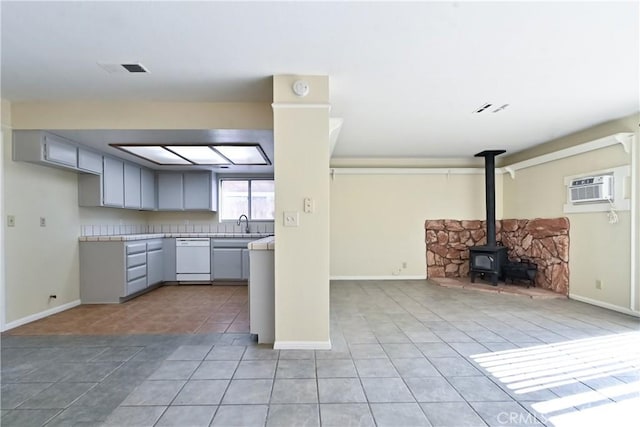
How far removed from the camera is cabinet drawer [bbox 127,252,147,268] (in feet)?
14.8

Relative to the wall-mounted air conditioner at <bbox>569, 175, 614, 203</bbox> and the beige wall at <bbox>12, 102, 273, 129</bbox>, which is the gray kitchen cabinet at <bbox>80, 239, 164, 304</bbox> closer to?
the beige wall at <bbox>12, 102, 273, 129</bbox>

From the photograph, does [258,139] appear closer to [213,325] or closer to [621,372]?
[213,325]

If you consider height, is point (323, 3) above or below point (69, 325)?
above

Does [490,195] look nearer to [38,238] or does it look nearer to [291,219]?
[291,219]

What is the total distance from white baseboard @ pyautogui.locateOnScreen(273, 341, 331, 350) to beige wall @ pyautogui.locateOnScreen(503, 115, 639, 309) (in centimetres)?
362

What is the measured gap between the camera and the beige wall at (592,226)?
12.3ft

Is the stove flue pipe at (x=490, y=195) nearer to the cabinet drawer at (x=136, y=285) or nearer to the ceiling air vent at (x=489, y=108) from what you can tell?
the ceiling air vent at (x=489, y=108)

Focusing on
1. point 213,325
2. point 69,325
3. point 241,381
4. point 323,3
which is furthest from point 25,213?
point 323,3

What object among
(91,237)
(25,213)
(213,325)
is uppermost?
(25,213)

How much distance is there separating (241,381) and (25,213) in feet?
10.6

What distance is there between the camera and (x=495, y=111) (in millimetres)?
3586

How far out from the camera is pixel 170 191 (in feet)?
19.3

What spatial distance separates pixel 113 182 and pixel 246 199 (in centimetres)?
228

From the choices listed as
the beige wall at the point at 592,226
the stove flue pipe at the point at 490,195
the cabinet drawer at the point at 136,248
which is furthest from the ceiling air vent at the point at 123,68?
the stove flue pipe at the point at 490,195
